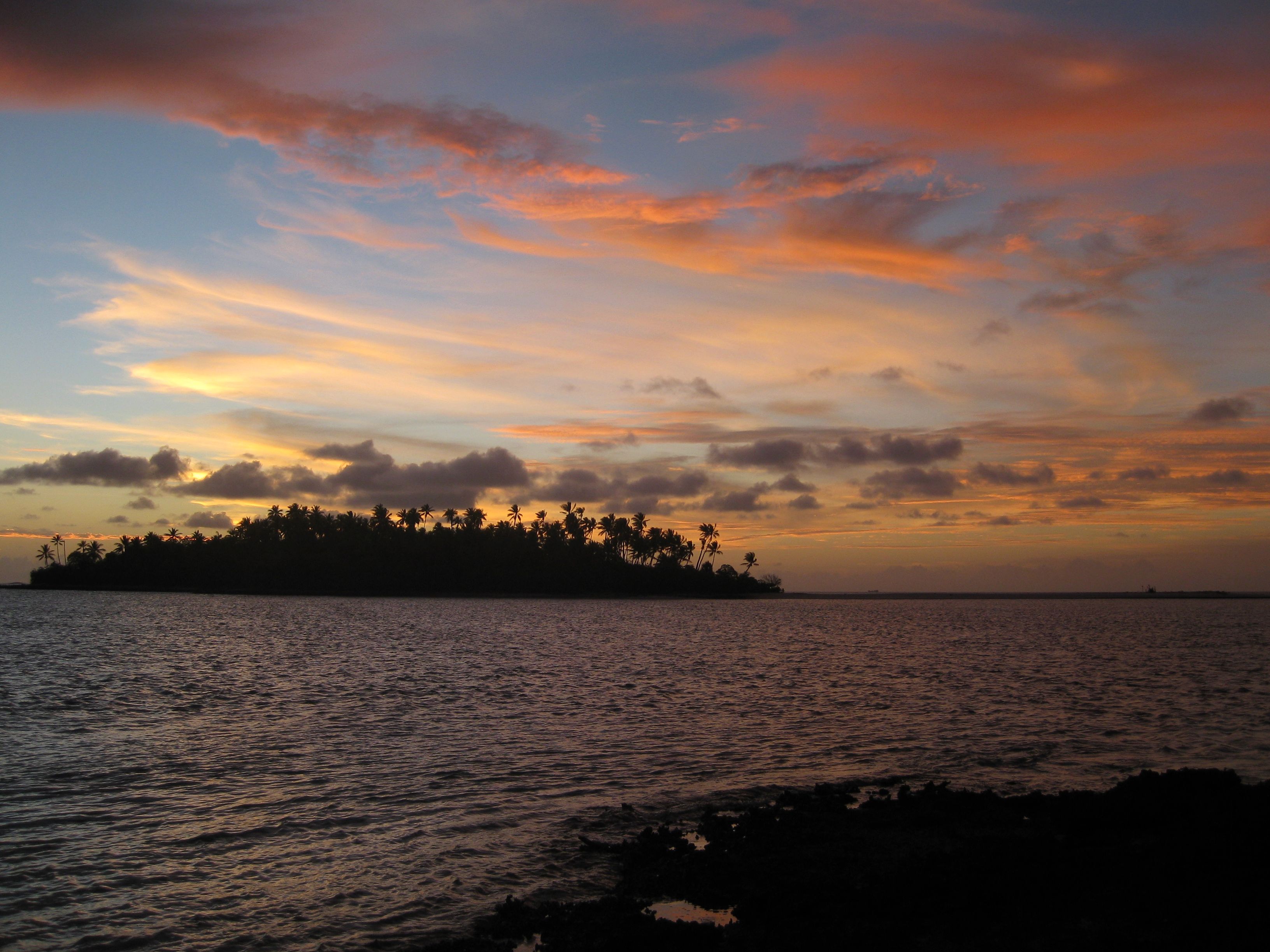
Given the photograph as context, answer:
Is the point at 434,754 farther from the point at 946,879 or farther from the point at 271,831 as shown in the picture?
the point at 946,879

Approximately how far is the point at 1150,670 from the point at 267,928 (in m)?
64.1

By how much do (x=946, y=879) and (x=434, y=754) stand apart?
19.3 meters

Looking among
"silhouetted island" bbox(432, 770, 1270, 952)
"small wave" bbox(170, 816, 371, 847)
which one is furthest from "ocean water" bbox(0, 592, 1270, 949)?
"silhouetted island" bbox(432, 770, 1270, 952)

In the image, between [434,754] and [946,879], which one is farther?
[434,754]

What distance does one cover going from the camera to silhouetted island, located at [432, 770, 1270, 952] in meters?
13.5

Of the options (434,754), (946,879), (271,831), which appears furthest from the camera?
(434,754)

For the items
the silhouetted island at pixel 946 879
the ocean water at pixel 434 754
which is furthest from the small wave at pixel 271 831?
the silhouetted island at pixel 946 879

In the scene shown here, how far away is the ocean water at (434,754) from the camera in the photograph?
1661 cm

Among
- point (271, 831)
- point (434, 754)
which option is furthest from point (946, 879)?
point (434, 754)

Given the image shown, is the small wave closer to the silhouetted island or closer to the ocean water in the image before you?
the ocean water

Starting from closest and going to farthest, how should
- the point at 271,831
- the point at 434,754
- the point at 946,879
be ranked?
the point at 946,879, the point at 271,831, the point at 434,754

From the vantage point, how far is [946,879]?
15805 millimetres

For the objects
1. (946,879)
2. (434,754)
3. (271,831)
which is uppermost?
(946,879)

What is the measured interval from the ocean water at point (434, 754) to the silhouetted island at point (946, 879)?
6.46 feet
